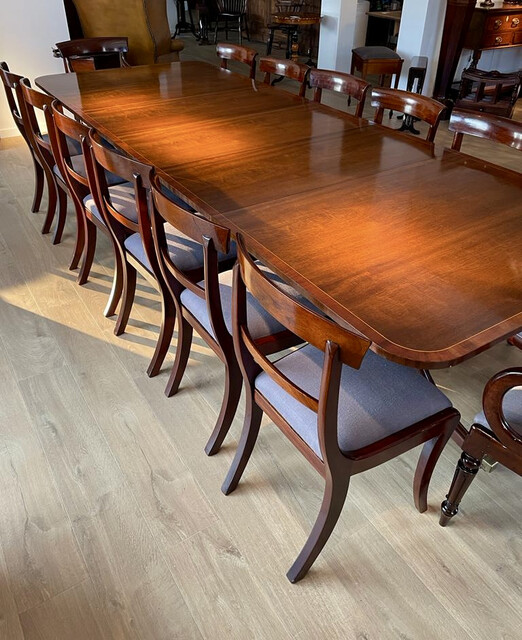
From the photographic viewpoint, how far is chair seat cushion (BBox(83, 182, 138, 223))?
6.63 feet

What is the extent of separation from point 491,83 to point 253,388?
430 cm

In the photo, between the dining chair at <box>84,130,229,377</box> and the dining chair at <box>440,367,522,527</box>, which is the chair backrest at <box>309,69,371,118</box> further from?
the dining chair at <box>440,367,522,527</box>

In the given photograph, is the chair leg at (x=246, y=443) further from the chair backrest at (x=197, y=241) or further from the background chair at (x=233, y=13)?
the background chair at (x=233, y=13)

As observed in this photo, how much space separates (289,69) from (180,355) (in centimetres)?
177

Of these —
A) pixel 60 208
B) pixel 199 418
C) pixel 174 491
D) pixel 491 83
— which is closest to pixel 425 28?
pixel 491 83

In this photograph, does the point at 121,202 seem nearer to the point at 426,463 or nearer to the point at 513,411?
the point at 426,463

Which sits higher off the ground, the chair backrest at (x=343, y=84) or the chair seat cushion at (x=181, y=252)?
the chair backrest at (x=343, y=84)

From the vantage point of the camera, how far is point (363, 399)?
3.99 feet

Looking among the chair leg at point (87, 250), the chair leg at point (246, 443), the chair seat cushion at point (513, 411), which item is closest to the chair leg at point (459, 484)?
the chair seat cushion at point (513, 411)

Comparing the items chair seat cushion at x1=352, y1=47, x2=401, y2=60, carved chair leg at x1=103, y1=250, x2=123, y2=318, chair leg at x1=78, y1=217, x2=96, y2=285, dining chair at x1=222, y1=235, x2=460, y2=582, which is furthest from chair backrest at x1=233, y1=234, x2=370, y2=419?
chair seat cushion at x1=352, y1=47, x2=401, y2=60

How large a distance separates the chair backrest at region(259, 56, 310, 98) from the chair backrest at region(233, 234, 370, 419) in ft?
5.91

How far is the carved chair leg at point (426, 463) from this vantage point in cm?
131

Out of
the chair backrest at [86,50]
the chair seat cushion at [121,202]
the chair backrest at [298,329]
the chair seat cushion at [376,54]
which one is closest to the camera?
the chair backrest at [298,329]

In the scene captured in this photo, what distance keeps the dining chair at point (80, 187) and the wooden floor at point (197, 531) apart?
47cm
